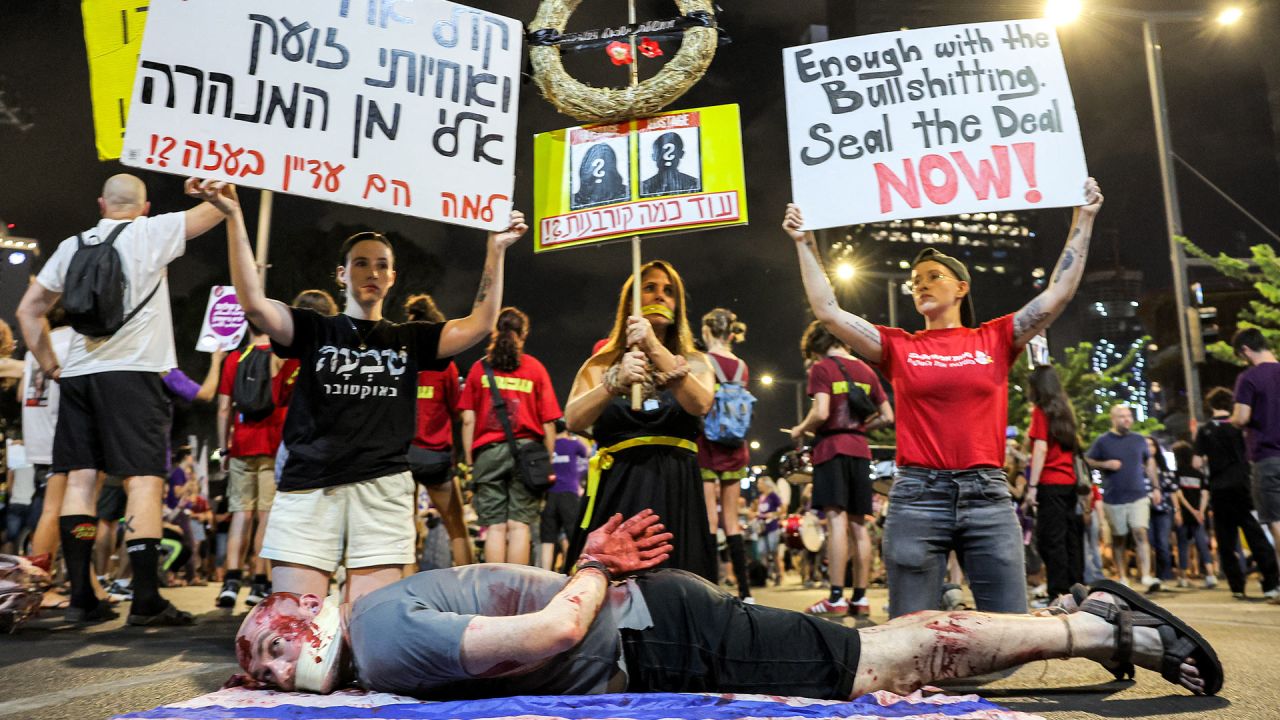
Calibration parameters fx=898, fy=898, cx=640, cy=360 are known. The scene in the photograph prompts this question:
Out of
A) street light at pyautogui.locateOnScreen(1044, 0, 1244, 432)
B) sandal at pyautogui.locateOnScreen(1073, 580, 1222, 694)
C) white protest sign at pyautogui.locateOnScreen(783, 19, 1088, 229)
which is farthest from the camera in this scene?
street light at pyautogui.locateOnScreen(1044, 0, 1244, 432)

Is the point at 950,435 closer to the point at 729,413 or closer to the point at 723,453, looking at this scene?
the point at 729,413

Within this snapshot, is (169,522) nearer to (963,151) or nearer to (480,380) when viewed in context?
(480,380)

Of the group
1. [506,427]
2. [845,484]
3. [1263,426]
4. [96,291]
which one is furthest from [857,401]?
[96,291]

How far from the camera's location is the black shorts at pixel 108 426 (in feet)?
16.7

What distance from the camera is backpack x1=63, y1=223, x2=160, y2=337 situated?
5016mm

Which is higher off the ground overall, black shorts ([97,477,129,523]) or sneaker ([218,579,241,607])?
black shorts ([97,477,129,523])

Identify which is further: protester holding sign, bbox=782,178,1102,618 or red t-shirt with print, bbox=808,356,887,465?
red t-shirt with print, bbox=808,356,887,465

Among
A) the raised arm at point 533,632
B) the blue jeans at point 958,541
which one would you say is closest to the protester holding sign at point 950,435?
the blue jeans at point 958,541

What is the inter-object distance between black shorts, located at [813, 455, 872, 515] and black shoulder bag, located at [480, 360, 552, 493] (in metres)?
2.19

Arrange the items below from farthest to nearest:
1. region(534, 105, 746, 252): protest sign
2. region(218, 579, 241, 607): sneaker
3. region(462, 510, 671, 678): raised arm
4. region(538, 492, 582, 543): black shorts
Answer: region(538, 492, 582, 543): black shorts
region(218, 579, 241, 607): sneaker
region(534, 105, 746, 252): protest sign
region(462, 510, 671, 678): raised arm

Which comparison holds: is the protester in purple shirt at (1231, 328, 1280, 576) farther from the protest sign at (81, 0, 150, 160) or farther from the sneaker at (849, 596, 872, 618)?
the protest sign at (81, 0, 150, 160)

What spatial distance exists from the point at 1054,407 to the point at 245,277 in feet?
22.0

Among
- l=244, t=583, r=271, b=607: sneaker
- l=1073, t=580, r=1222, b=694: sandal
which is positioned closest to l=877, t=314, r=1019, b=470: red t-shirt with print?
l=1073, t=580, r=1222, b=694: sandal

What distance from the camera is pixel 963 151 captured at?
463 centimetres
